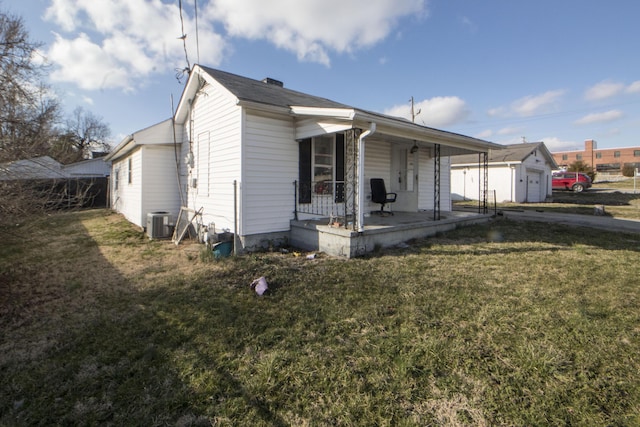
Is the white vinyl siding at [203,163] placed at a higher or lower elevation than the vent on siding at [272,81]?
lower

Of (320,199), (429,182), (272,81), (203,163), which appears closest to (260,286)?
(320,199)

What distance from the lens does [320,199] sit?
7.86 m

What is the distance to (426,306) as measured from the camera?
3738 mm

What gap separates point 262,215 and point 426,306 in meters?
3.96

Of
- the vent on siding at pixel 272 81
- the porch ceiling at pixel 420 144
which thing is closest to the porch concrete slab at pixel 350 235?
the porch ceiling at pixel 420 144

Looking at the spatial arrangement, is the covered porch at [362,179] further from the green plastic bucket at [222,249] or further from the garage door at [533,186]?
the garage door at [533,186]

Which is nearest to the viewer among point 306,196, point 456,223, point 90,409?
point 90,409

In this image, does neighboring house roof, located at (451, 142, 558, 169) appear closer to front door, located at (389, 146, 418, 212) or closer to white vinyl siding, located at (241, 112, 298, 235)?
front door, located at (389, 146, 418, 212)

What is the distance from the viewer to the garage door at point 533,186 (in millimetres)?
20453

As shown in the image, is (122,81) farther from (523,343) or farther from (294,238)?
(523,343)

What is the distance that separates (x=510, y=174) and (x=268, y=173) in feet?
59.5

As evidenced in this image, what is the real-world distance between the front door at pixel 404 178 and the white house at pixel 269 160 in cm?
3

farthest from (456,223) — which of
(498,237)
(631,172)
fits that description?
(631,172)

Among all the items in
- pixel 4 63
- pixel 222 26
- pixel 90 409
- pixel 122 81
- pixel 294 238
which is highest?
pixel 222 26
